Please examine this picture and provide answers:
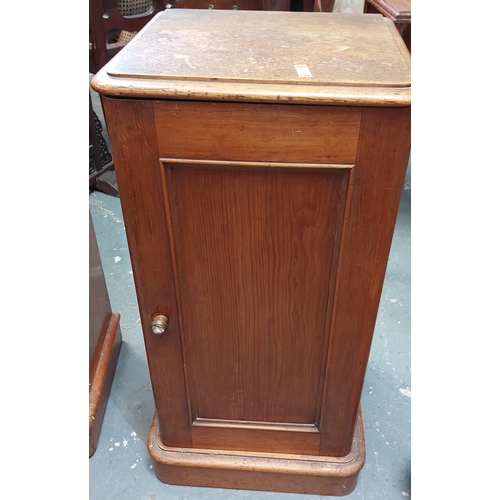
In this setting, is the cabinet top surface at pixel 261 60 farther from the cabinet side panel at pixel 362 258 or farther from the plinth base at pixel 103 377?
the plinth base at pixel 103 377

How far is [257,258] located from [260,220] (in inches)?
2.9

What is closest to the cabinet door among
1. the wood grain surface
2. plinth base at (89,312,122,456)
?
the wood grain surface

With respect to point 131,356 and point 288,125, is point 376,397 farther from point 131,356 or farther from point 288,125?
point 288,125

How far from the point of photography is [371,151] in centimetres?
66

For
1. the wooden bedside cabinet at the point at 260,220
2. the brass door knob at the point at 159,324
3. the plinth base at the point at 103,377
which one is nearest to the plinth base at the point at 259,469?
the wooden bedside cabinet at the point at 260,220

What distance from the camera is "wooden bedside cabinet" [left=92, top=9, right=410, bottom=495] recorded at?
0.64 m

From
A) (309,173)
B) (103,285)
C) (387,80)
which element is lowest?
(103,285)

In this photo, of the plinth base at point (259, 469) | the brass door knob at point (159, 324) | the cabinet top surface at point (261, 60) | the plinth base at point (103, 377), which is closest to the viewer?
the cabinet top surface at point (261, 60)

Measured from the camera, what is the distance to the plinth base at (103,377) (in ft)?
3.79

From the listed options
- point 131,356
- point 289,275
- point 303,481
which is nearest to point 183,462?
point 303,481

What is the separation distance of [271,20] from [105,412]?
41.0 inches

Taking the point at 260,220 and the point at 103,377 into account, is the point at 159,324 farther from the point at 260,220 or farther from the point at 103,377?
the point at 103,377

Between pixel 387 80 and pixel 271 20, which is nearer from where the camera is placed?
pixel 387 80

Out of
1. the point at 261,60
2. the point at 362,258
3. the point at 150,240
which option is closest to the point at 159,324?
the point at 150,240
